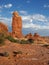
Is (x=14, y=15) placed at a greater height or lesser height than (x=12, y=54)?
greater

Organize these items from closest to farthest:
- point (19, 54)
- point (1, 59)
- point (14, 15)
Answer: point (1, 59)
point (19, 54)
point (14, 15)

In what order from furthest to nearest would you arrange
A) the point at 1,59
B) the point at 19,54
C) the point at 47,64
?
the point at 19,54 < the point at 1,59 < the point at 47,64

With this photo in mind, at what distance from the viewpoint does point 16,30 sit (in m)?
63.2

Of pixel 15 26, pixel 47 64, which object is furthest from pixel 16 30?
pixel 47 64

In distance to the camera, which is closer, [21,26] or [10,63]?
[10,63]

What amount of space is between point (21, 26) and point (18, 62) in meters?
50.1

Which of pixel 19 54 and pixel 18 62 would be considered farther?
pixel 19 54

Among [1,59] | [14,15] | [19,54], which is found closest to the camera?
[1,59]

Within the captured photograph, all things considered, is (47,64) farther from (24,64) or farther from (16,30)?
(16,30)

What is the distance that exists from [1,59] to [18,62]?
1604 millimetres

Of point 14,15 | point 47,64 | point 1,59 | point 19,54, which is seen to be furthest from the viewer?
point 14,15

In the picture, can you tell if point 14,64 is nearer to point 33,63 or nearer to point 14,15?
point 33,63

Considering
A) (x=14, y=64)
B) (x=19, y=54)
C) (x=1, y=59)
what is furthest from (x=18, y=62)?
(x=19, y=54)

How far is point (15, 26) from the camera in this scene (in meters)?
63.7
